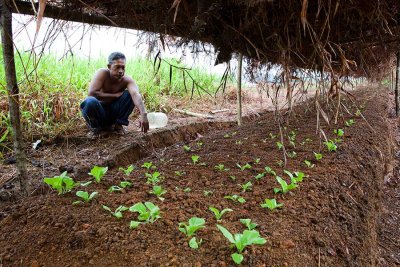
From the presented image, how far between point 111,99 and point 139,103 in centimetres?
58

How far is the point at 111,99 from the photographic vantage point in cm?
394

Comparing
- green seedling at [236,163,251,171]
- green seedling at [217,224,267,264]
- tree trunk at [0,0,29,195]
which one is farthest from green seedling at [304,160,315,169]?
tree trunk at [0,0,29,195]

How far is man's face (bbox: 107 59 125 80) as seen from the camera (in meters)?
3.54

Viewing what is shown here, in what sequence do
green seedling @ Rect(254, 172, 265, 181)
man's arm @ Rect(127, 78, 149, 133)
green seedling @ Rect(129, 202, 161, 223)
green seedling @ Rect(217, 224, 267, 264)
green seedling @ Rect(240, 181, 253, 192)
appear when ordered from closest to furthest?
green seedling @ Rect(217, 224, 267, 264) < green seedling @ Rect(129, 202, 161, 223) < green seedling @ Rect(240, 181, 253, 192) < green seedling @ Rect(254, 172, 265, 181) < man's arm @ Rect(127, 78, 149, 133)

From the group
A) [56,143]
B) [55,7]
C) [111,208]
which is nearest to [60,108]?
[56,143]

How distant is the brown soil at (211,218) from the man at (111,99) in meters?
1.17

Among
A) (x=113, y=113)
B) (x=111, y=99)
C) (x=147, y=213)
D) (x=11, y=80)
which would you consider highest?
(x=11, y=80)

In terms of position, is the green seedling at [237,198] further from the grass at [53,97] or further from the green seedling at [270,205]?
the grass at [53,97]

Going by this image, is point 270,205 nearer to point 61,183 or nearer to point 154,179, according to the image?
point 154,179

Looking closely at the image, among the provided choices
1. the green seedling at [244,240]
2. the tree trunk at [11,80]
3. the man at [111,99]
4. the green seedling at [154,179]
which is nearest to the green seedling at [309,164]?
the green seedling at [154,179]

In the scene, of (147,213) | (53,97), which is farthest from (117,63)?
(147,213)

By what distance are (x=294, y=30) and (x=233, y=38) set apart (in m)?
0.37

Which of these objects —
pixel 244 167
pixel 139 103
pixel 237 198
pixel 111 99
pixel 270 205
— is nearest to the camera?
pixel 270 205

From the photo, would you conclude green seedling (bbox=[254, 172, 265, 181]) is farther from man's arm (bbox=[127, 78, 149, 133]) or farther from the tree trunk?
man's arm (bbox=[127, 78, 149, 133])
